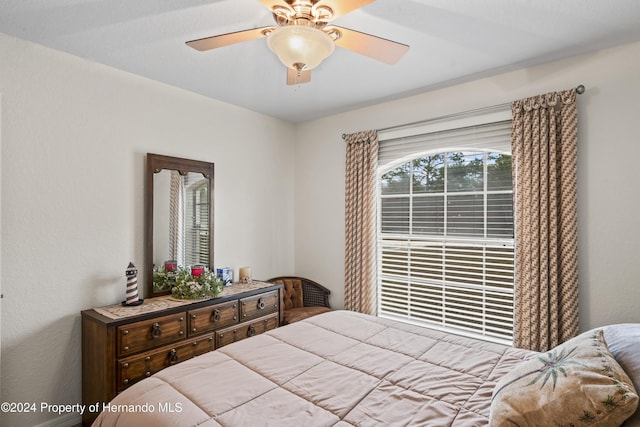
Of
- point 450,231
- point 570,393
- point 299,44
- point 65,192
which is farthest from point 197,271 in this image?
point 570,393

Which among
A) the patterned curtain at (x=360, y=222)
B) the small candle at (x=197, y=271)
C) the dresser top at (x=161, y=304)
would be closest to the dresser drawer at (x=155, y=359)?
the dresser top at (x=161, y=304)

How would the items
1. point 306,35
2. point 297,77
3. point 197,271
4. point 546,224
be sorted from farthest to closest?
point 197,271, point 546,224, point 297,77, point 306,35

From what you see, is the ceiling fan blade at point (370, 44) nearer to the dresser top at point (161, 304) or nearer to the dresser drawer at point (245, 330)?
the dresser top at point (161, 304)

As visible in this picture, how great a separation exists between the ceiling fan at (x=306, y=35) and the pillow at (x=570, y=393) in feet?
5.00

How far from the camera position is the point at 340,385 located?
1487mm

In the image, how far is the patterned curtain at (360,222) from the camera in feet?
11.4

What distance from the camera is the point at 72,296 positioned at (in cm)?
245

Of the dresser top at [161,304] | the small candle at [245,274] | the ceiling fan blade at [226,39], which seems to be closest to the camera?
the ceiling fan blade at [226,39]

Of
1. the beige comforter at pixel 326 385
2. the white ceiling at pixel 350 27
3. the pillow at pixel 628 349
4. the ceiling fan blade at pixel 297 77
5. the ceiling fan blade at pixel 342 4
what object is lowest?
the beige comforter at pixel 326 385

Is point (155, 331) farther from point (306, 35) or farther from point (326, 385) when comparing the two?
point (306, 35)

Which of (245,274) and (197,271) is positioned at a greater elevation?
(197,271)

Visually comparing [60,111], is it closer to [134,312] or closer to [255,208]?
[134,312]

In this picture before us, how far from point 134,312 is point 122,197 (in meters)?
0.96

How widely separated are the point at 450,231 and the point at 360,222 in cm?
91
